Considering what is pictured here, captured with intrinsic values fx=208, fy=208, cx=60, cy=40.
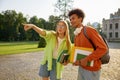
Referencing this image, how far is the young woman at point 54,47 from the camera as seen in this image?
4.11 metres

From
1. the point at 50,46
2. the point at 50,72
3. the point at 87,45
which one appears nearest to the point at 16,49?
the point at 50,72

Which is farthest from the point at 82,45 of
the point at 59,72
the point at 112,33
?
the point at 112,33

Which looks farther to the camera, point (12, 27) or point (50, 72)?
point (12, 27)

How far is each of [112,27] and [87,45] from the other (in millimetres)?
70082

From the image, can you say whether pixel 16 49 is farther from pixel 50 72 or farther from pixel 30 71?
pixel 50 72

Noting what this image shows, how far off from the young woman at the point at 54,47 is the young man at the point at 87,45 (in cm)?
91

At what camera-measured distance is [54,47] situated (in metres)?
4.27

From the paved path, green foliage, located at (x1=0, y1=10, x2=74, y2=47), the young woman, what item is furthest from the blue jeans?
green foliage, located at (x1=0, y1=10, x2=74, y2=47)

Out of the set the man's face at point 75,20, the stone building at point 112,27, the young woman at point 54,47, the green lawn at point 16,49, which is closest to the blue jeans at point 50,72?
the young woman at point 54,47

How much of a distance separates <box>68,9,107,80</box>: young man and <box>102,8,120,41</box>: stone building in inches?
2592

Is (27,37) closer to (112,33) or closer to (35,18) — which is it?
(35,18)

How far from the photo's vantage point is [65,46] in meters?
4.12

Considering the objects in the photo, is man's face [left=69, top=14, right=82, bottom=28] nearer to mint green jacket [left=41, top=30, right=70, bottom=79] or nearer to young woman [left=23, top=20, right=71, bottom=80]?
young woman [left=23, top=20, right=71, bottom=80]

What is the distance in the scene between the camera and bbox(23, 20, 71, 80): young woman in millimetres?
4105
